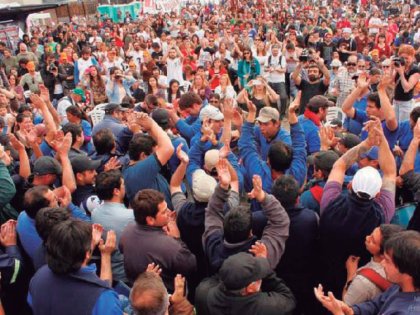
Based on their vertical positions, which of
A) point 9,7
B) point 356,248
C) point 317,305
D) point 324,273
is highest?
point 9,7

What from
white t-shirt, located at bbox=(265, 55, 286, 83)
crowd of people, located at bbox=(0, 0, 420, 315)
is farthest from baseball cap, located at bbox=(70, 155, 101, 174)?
white t-shirt, located at bbox=(265, 55, 286, 83)

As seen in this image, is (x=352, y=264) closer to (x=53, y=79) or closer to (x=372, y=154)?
(x=372, y=154)

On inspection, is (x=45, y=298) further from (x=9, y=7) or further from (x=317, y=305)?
(x=9, y=7)

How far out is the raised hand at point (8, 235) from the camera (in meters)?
3.03

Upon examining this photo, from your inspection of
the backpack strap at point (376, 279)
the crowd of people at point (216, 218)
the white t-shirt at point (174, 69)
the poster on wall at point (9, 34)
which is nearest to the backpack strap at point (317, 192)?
the crowd of people at point (216, 218)

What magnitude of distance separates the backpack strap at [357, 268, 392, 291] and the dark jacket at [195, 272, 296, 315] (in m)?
0.45

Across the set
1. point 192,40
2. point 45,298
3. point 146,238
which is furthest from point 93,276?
point 192,40

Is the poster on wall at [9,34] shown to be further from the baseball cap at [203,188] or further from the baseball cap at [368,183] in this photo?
the baseball cap at [368,183]

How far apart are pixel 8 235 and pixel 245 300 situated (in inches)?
68.8

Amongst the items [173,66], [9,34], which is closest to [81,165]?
[173,66]

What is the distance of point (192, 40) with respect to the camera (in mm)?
12883

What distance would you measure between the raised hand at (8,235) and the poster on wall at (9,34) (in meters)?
11.9

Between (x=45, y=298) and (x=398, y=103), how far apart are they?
533cm

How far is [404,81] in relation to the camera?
5871mm
